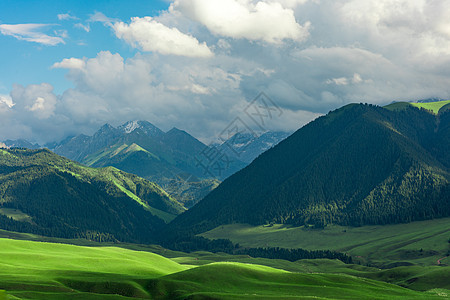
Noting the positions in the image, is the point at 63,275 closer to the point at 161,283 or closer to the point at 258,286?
the point at 161,283

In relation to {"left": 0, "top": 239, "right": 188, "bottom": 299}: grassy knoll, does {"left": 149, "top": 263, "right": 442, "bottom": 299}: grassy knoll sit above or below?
below

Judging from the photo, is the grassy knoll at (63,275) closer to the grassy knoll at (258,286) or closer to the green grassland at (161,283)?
the green grassland at (161,283)

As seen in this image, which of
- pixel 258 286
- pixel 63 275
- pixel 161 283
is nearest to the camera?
pixel 161 283

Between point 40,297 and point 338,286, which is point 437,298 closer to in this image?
point 338,286

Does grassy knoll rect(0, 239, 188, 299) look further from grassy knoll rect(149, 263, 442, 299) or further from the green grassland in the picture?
grassy knoll rect(149, 263, 442, 299)

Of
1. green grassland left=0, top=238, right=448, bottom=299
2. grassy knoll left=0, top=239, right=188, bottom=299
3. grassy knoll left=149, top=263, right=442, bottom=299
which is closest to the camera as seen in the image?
grassy knoll left=0, top=239, right=188, bottom=299

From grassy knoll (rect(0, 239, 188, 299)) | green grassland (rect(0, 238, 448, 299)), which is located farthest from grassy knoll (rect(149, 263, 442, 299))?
grassy knoll (rect(0, 239, 188, 299))

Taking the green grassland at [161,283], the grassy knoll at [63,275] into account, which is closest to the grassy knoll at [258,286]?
the green grassland at [161,283]

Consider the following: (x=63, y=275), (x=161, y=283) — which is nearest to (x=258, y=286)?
(x=161, y=283)

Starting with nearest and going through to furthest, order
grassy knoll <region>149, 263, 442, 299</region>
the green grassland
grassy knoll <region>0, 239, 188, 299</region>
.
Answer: grassy knoll <region>0, 239, 188, 299</region>, the green grassland, grassy knoll <region>149, 263, 442, 299</region>

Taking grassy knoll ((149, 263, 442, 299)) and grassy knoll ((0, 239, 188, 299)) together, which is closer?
grassy knoll ((0, 239, 188, 299))

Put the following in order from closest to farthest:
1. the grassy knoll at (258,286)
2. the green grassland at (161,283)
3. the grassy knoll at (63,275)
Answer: the grassy knoll at (63,275), the green grassland at (161,283), the grassy knoll at (258,286)

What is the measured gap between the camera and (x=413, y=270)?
616 feet

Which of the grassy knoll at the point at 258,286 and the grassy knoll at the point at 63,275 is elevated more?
the grassy knoll at the point at 63,275
